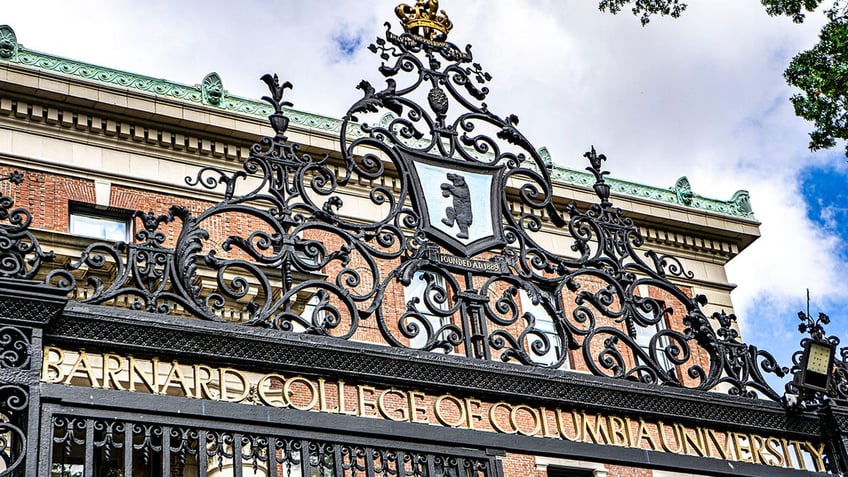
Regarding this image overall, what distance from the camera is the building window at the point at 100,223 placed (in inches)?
827

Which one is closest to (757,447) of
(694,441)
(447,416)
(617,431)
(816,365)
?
(694,441)

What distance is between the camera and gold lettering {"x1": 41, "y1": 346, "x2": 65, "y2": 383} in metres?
7.66

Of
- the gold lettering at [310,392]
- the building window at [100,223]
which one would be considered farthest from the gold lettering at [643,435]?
the building window at [100,223]

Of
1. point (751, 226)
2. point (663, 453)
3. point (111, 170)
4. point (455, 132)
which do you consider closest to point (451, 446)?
point (663, 453)

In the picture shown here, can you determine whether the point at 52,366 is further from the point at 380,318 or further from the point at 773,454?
the point at 773,454

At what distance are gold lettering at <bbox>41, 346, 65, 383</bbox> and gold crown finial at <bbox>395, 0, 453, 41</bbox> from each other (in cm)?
431

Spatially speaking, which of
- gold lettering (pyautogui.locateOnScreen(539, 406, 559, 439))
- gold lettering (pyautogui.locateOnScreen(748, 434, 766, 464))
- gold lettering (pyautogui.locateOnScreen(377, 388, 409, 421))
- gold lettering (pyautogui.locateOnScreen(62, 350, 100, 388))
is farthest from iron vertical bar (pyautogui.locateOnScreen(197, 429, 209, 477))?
gold lettering (pyautogui.locateOnScreen(748, 434, 766, 464))

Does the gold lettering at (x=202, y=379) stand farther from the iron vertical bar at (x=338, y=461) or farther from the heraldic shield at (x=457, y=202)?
the heraldic shield at (x=457, y=202)

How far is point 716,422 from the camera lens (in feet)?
32.2

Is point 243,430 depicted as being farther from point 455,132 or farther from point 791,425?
point 791,425

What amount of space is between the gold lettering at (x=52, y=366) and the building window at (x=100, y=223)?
13.3 meters

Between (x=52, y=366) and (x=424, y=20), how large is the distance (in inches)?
180

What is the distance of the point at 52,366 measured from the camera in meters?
7.73

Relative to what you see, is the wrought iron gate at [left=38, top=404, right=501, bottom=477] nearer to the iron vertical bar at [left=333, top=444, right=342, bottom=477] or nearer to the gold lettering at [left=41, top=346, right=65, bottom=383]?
the iron vertical bar at [left=333, top=444, right=342, bottom=477]
